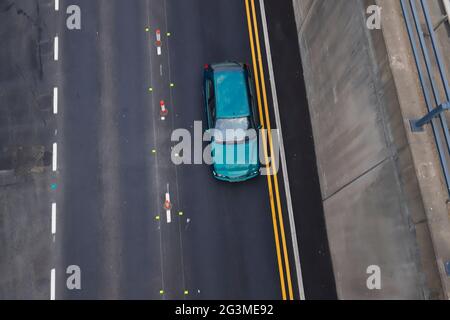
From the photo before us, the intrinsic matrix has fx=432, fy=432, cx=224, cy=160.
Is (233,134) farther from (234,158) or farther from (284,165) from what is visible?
(284,165)

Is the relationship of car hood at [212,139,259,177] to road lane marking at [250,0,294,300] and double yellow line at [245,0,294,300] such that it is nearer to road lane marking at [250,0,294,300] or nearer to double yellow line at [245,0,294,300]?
double yellow line at [245,0,294,300]

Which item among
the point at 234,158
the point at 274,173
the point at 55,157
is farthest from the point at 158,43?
the point at 274,173

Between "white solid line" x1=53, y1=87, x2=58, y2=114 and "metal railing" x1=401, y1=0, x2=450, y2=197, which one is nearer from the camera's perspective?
"metal railing" x1=401, y1=0, x2=450, y2=197

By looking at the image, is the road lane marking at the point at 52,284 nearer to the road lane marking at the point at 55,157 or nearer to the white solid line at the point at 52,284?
the white solid line at the point at 52,284

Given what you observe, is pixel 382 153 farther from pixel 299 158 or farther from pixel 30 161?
pixel 30 161

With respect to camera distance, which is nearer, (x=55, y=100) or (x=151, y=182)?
(x=151, y=182)

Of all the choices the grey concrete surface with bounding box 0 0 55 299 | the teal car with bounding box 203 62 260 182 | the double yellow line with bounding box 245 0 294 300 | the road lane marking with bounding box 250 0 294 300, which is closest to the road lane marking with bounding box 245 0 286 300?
the double yellow line with bounding box 245 0 294 300

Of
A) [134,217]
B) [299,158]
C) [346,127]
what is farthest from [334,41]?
[134,217]
